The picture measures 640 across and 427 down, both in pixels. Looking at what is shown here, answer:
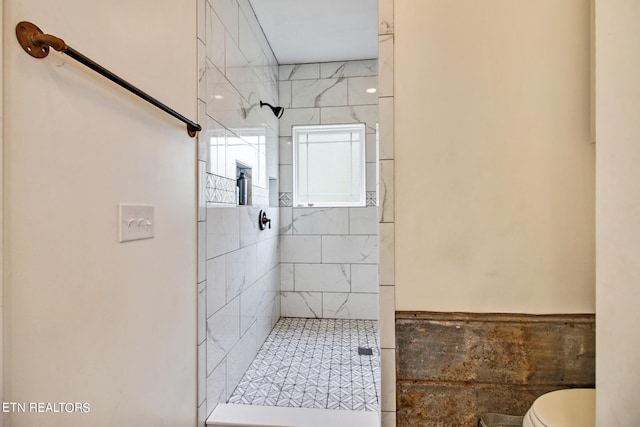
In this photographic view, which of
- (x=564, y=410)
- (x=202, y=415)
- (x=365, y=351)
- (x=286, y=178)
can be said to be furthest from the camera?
(x=286, y=178)

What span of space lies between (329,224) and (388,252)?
5.83 feet

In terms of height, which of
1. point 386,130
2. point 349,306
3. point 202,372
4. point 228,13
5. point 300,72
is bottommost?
point 349,306

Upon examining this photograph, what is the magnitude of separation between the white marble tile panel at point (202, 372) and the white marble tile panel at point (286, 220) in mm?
1679

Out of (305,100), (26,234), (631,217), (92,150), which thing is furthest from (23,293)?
(305,100)

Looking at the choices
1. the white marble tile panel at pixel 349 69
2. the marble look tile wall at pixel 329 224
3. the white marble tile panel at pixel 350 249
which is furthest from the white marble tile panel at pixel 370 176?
the white marble tile panel at pixel 349 69

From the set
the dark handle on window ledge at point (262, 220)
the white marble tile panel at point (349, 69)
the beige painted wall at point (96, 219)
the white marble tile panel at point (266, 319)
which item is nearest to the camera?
the beige painted wall at point (96, 219)

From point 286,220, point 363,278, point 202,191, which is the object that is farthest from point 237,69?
point 363,278

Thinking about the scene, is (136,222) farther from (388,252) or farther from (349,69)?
(349,69)

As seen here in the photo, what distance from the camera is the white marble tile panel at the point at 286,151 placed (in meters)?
3.07

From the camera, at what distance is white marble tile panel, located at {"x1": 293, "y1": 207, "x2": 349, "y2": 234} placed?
9.81 feet

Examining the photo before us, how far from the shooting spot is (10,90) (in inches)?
24.5

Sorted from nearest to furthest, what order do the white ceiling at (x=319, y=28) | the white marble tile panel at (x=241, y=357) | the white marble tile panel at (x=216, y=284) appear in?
the white marble tile panel at (x=216, y=284), the white marble tile panel at (x=241, y=357), the white ceiling at (x=319, y=28)

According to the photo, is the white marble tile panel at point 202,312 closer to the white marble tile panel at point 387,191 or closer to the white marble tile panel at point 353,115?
the white marble tile panel at point 387,191

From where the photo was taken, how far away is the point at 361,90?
2959 millimetres
